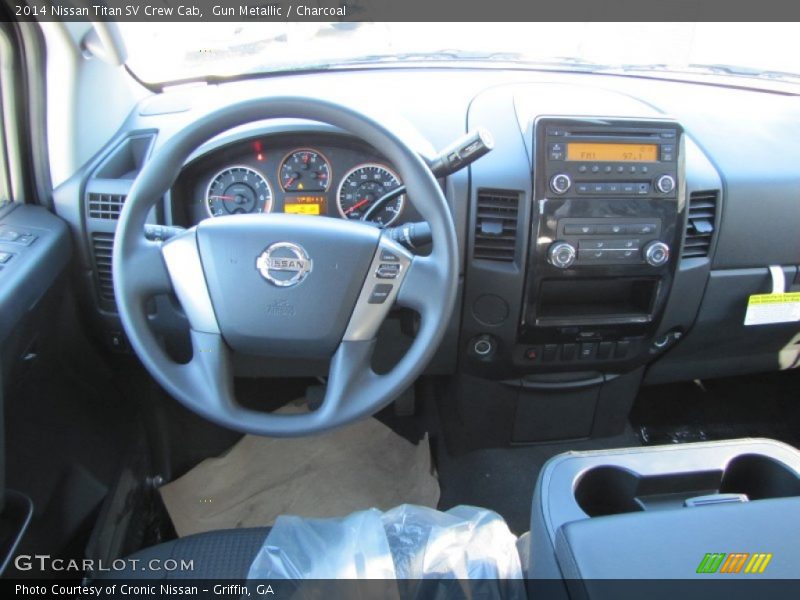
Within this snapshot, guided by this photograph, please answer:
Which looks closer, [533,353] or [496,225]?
[496,225]

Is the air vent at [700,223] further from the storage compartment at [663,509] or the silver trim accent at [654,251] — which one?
the storage compartment at [663,509]

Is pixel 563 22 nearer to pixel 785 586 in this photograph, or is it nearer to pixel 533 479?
pixel 533 479

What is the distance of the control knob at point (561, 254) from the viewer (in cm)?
142

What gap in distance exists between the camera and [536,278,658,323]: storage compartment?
5.12 feet

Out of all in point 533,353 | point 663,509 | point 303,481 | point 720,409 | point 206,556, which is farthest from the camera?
point 720,409

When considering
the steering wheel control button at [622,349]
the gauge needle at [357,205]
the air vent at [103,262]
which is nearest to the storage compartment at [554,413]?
the steering wheel control button at [622,349]

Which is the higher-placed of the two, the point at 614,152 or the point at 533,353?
the point at 614,152

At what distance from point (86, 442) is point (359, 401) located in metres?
0.96

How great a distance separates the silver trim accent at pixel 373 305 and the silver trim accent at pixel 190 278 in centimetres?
26

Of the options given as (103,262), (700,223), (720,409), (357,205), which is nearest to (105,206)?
(103,262)

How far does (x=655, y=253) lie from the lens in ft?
4.78

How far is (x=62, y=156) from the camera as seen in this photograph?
1542 millimetres

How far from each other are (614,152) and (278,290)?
32.1 inches

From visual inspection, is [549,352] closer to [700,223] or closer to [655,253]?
[655,253]
